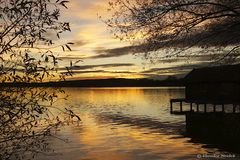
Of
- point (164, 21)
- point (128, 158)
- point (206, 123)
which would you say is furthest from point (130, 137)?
point (164, 21)

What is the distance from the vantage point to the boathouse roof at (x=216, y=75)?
45.1 meters

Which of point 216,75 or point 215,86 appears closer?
point 215,86

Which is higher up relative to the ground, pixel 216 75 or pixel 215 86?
pixel 216 75

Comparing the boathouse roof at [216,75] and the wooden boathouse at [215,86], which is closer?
the wooden boathouse at [215,86]

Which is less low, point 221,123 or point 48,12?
point 48,12

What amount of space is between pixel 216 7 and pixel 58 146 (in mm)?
19635

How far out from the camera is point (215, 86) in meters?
47.1

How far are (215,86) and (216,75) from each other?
1.57 metres

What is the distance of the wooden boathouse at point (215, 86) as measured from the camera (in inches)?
1762

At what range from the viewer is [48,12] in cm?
735

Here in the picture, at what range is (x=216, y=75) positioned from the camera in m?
47.6

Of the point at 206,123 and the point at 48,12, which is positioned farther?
the point at 206,123

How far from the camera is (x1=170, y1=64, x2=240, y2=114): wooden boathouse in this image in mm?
44750

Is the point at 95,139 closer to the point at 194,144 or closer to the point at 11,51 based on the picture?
the point at 194,144
